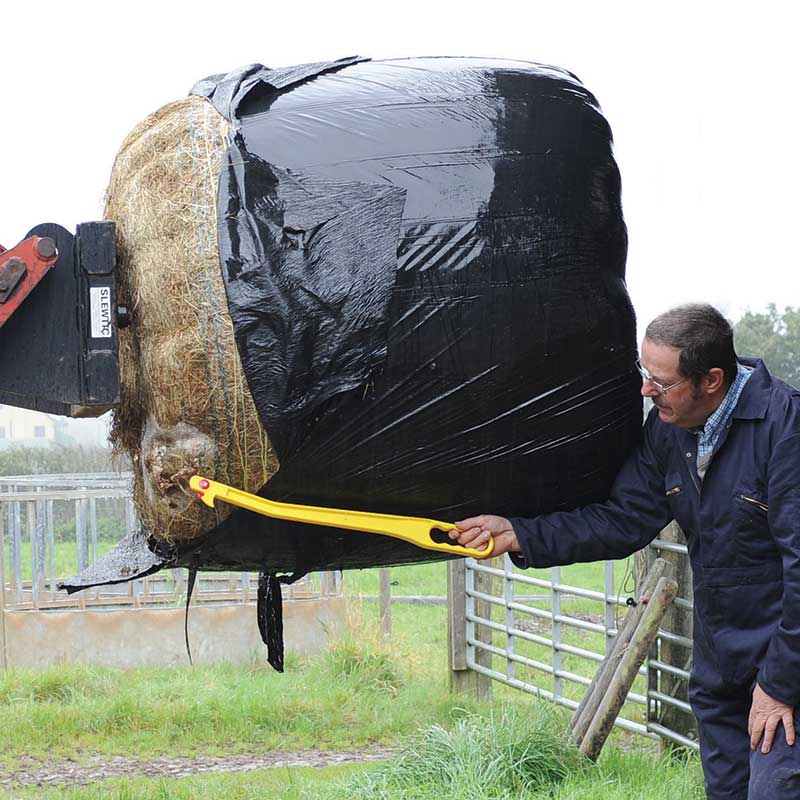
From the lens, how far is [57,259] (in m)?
2.52

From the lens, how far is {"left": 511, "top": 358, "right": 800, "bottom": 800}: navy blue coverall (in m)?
2.69

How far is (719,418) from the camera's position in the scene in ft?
9.39

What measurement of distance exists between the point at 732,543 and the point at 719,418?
1.02 ft

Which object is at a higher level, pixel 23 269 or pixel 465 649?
pixel 23 269

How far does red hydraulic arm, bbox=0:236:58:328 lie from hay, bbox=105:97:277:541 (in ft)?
0.59

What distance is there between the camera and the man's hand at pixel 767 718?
106 inches

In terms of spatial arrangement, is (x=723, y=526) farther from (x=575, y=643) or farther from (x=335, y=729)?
(x=575, y=643)

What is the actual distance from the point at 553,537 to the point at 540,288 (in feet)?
2.13

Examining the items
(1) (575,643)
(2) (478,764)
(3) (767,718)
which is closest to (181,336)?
(3) (767,718)

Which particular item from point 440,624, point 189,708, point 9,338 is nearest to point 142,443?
point 9,338

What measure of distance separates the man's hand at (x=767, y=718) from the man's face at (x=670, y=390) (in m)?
0.67

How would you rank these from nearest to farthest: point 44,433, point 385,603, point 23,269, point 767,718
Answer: point 23,269 → point 767,718 → point 385,603 → point 44,433

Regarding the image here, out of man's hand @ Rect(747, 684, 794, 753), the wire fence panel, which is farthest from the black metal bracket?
the wire fence panel

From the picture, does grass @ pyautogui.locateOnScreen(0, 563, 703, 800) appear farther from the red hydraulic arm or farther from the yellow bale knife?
the red hydraulic arm
